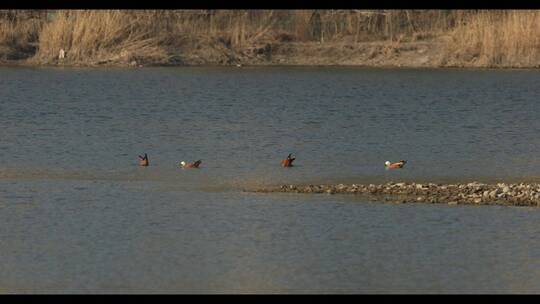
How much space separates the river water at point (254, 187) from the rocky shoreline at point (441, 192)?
0.37m

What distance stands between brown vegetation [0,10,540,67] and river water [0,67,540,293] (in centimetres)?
576

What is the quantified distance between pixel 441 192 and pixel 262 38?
97.0 ft

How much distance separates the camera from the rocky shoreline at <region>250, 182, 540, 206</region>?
20016 millimetres

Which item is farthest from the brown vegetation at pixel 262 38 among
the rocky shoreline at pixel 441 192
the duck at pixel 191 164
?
the rocky shoreline at pixel 441 192

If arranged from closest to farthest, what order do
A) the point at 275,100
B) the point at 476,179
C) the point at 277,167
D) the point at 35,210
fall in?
the point at 35,210 → the point at 476,179 → the point at 277,167 → the point at 275,100

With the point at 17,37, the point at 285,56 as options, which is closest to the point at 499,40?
the point at 285,56

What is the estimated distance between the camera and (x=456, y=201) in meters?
20.0

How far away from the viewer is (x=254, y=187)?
71.2ft

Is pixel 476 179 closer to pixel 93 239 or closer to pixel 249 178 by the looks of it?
pixel 249 178

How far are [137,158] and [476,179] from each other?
6.57 metres

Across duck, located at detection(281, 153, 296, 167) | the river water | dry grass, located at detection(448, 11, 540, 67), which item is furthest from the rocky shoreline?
dry grass, located at detection(448, 11, 540, 67)

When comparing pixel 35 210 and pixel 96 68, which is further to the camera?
pixel 96 68

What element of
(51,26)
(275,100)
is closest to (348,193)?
(275,100)

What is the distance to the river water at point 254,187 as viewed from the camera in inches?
618
